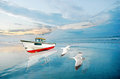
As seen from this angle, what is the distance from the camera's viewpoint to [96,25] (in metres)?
2.93

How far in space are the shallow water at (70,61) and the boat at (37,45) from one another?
115 millimetres

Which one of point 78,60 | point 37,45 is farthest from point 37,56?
point 78,60

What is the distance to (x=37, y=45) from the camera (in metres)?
2.83

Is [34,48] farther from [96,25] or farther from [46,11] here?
[96,25]

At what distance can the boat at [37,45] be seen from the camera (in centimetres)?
273

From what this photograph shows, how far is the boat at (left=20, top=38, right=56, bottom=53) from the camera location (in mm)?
2734

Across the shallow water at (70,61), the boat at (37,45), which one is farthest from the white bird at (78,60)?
the boat at (37,45)

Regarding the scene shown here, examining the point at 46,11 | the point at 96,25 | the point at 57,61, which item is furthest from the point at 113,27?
the point at 46,11

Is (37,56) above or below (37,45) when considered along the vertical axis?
below

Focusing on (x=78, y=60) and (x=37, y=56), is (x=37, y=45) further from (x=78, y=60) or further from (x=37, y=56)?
(x=78, y=60)

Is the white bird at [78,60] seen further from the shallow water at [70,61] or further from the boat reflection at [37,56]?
the boat reflection at [37,56]

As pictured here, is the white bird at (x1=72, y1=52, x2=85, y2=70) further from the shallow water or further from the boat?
the boat

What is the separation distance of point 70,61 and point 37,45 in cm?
105

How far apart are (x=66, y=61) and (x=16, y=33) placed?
5.95 feet
